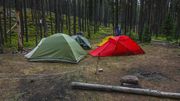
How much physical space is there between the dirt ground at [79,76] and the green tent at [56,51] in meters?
0.40

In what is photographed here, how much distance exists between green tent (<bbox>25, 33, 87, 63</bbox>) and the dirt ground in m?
0.40

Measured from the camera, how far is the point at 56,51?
39.4 ft

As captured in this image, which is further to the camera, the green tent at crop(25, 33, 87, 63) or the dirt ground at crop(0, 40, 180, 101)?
the green tent at crop(25, 33, 87, 63)

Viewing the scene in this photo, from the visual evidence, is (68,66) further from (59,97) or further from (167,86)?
(167,86)

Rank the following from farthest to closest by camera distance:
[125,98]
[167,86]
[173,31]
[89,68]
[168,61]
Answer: [173,31]
[168,61]
[89,68]
[167,86]
[125,98]

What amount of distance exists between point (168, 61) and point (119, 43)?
9.46 feet

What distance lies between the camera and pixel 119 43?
1388 centimetres

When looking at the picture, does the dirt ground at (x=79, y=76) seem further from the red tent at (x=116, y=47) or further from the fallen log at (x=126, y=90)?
the red tent at (x=116, y=47)

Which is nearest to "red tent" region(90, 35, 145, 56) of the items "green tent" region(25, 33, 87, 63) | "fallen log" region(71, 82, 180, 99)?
"green tent" region(25, 33, 87, 63)

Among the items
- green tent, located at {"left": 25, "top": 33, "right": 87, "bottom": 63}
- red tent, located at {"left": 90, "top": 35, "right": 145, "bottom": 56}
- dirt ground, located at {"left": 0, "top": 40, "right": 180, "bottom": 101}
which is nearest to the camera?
dirt ground, located at {"left": 0, "top": 40, "right": 180, "bottom": 101}

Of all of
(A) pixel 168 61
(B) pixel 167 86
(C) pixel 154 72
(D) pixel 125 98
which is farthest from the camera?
(A) pixel 168 61

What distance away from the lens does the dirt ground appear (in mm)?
7344

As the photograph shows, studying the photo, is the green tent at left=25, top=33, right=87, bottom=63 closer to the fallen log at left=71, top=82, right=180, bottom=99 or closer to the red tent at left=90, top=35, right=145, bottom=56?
the red tent at left=90, top=35, right=145, bottom=56

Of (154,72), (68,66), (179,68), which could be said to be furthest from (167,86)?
(68,66)
